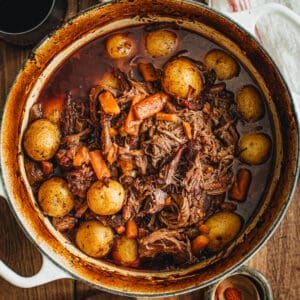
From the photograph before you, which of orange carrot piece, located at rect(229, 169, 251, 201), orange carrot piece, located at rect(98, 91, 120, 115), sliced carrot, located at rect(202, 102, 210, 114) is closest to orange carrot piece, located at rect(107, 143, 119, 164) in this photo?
orange carrot piece, located at rect(98, 91, 120, 115)

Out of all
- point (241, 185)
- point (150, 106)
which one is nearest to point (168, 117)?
point (150, 106)

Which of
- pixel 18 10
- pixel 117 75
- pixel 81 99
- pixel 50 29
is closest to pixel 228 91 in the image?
pixel 117 75

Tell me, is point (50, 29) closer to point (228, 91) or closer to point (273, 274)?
point (228, 91)

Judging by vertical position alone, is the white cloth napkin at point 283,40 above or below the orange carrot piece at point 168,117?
above

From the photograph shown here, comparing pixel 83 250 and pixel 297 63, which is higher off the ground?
pixel 297 63

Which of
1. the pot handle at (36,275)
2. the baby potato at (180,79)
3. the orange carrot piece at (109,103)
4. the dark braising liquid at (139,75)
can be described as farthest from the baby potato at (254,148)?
the pot handle at (36,275)

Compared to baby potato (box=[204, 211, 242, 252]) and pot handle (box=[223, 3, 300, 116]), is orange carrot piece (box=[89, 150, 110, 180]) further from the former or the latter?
pot handle (box=[223, 3, 300, 116])

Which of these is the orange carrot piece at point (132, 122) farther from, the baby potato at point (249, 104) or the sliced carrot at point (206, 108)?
the baby potato at point (249, 104)
